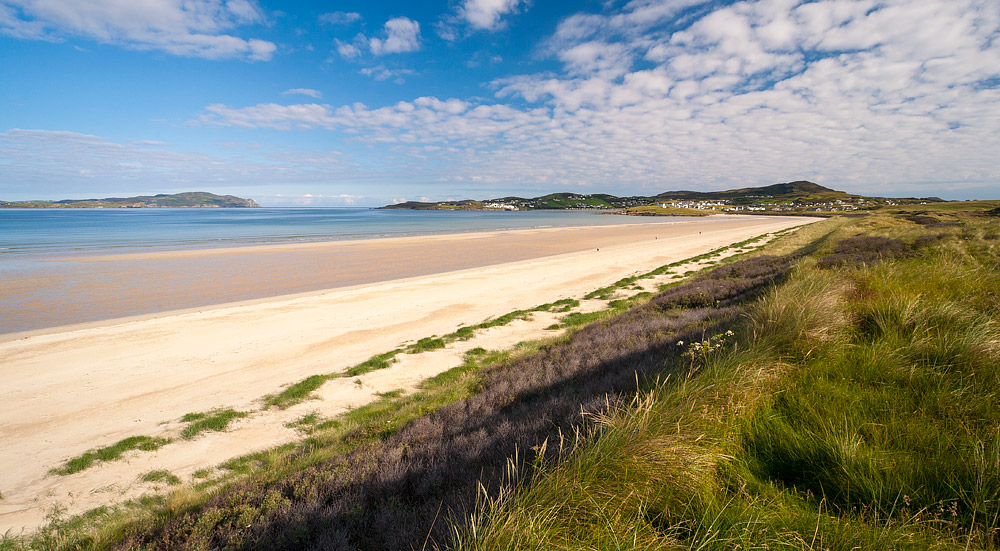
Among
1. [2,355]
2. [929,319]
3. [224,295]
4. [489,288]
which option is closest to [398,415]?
[929,319]

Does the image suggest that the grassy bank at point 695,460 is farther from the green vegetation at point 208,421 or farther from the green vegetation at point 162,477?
the green vegetation at point 208,421

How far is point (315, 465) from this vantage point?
5.43 meters

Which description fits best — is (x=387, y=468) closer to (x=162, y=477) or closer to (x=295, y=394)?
(x=162, y=477)

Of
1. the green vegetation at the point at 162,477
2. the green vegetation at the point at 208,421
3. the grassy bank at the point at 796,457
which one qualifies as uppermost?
the grassy bank at the point at 796,457

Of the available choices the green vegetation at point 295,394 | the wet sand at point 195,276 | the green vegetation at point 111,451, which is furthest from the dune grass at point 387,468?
the wet sand at point 195,276

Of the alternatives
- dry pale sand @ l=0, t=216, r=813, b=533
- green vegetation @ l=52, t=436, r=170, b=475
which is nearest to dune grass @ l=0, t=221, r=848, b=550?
dry pale sand @ l=0, t=216, r=813, b=533

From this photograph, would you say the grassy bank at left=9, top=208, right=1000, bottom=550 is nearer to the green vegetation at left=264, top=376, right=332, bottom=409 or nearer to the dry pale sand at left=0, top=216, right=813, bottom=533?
the dry pale sand at left=0, top=216, right=813, bottom=533

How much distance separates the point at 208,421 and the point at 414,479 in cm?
594

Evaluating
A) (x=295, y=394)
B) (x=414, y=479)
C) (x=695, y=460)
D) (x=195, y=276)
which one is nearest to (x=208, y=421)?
(x=295, y=394)

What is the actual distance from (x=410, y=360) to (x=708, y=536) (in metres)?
9.69

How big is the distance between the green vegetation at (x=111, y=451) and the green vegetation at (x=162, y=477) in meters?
0.93

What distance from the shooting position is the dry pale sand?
6598 millimetres

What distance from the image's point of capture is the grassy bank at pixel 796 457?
240cm

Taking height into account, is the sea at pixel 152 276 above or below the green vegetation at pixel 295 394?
above
